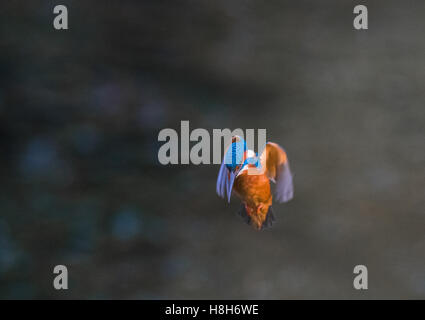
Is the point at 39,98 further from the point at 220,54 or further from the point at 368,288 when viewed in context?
the point at 368,288

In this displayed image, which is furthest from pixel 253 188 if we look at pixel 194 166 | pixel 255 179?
pixel 194 166

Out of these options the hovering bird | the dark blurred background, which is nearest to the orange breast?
the hovering bird

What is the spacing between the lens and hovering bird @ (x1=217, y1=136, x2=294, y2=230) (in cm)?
60

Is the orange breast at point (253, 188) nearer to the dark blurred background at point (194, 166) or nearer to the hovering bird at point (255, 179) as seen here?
the hovering bird at point (255, 179)

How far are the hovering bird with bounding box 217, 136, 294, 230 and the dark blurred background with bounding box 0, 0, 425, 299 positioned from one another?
0.18 feet

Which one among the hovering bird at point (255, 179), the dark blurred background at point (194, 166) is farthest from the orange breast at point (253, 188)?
the dark blurred background at point (194, 166)

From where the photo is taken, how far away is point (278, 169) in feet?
2.16

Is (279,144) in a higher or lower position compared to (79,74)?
lower

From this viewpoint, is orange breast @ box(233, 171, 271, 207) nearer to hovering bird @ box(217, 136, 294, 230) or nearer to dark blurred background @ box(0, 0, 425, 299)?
hovering bird @ box(217, 136, 294, 230)

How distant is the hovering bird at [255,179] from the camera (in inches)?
23.6

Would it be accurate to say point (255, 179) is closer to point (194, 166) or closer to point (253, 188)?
point (253, 188)

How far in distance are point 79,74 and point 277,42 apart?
36cm

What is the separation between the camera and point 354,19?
0.76 metres

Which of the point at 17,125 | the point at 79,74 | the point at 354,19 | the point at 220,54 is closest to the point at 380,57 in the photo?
the point at 354,19
